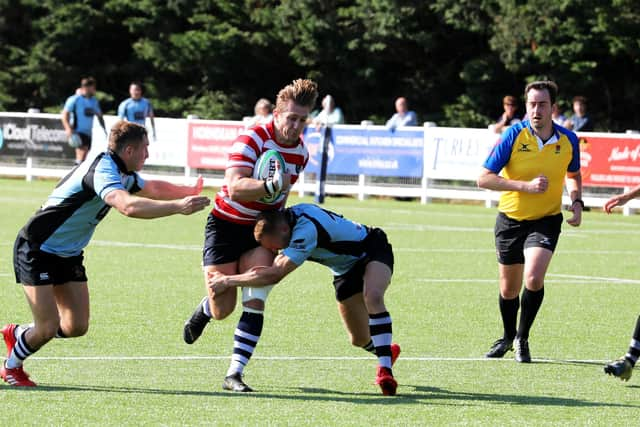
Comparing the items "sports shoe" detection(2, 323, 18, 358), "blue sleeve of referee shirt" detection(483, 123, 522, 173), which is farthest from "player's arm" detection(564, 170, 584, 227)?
"sports shoe" detection(2, 323, 18, 358)

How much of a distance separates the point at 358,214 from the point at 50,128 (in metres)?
10.6

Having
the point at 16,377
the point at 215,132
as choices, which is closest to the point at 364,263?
the point at 16,377

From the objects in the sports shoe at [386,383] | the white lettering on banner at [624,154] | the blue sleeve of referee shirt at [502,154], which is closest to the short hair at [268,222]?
the sports shoe at [386,383]

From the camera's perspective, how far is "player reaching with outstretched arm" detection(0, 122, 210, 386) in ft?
26.0

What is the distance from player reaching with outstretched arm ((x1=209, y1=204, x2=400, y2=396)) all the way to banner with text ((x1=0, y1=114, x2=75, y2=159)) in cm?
2289

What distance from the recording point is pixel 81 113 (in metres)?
27.3

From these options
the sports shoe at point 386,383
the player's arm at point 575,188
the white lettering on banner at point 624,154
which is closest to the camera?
the sports shoe at point 386,383

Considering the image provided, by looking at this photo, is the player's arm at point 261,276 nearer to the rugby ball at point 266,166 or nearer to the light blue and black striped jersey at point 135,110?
the rugby ball at point 266,166

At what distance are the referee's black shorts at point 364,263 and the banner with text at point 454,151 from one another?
16836mm

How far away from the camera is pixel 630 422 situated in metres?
7.23

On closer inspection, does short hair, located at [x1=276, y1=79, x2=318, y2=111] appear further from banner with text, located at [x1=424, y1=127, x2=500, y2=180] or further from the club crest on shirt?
banner with text, located at [x1=424, y1=127, x2=500, y2=180]

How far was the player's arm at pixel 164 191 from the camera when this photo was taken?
327 inches

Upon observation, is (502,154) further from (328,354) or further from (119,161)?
(119,161)

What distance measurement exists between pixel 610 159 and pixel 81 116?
10527 millimetres
